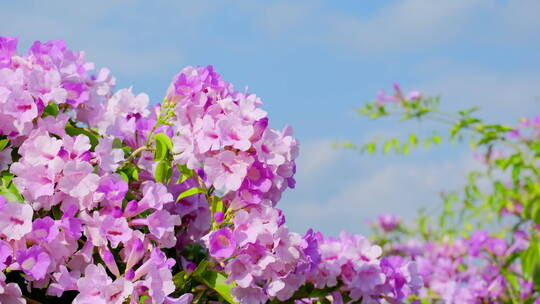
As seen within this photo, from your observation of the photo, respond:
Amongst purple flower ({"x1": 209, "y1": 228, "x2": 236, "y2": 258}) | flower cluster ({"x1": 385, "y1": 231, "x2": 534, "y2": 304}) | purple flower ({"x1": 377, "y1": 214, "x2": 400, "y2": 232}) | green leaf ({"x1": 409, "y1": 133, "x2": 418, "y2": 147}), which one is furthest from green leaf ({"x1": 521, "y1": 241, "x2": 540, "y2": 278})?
purple flower ({"x1": 377, "y1": 214, "x2": 400, "y2": 232})

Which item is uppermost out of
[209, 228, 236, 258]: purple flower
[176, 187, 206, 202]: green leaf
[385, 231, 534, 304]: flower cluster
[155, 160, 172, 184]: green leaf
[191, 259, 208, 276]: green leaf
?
[385, 231, 534, 304]: flower cluster

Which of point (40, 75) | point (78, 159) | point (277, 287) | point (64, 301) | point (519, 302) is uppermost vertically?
point (519, 302)

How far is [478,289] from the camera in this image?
315 cm

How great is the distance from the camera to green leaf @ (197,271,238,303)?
154 centimetres

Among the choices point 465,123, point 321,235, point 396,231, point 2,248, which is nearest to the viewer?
point 2,248

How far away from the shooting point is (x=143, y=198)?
148cm

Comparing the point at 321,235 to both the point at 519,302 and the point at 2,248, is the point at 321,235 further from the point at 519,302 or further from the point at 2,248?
the point at 519,302

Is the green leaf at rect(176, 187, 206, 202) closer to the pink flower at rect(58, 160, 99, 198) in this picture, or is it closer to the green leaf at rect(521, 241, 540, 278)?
the pink flower at rect(58, 160, 99, 198)

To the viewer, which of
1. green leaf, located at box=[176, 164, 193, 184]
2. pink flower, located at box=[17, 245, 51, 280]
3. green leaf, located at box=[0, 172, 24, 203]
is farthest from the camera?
green leaf, located at box=[176, 164, 193, 184]

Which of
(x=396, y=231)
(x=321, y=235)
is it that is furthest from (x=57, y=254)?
(x=396, y=231)

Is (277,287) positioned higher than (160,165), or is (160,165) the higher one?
(160,165)

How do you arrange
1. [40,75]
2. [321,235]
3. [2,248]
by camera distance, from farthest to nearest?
1. [321,235]
2. [40,75]
3. [2,248]

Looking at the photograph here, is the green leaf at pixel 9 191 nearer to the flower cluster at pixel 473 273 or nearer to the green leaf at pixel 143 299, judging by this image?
the green leaf at pixel 143 299

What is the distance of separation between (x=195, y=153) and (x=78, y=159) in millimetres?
234
